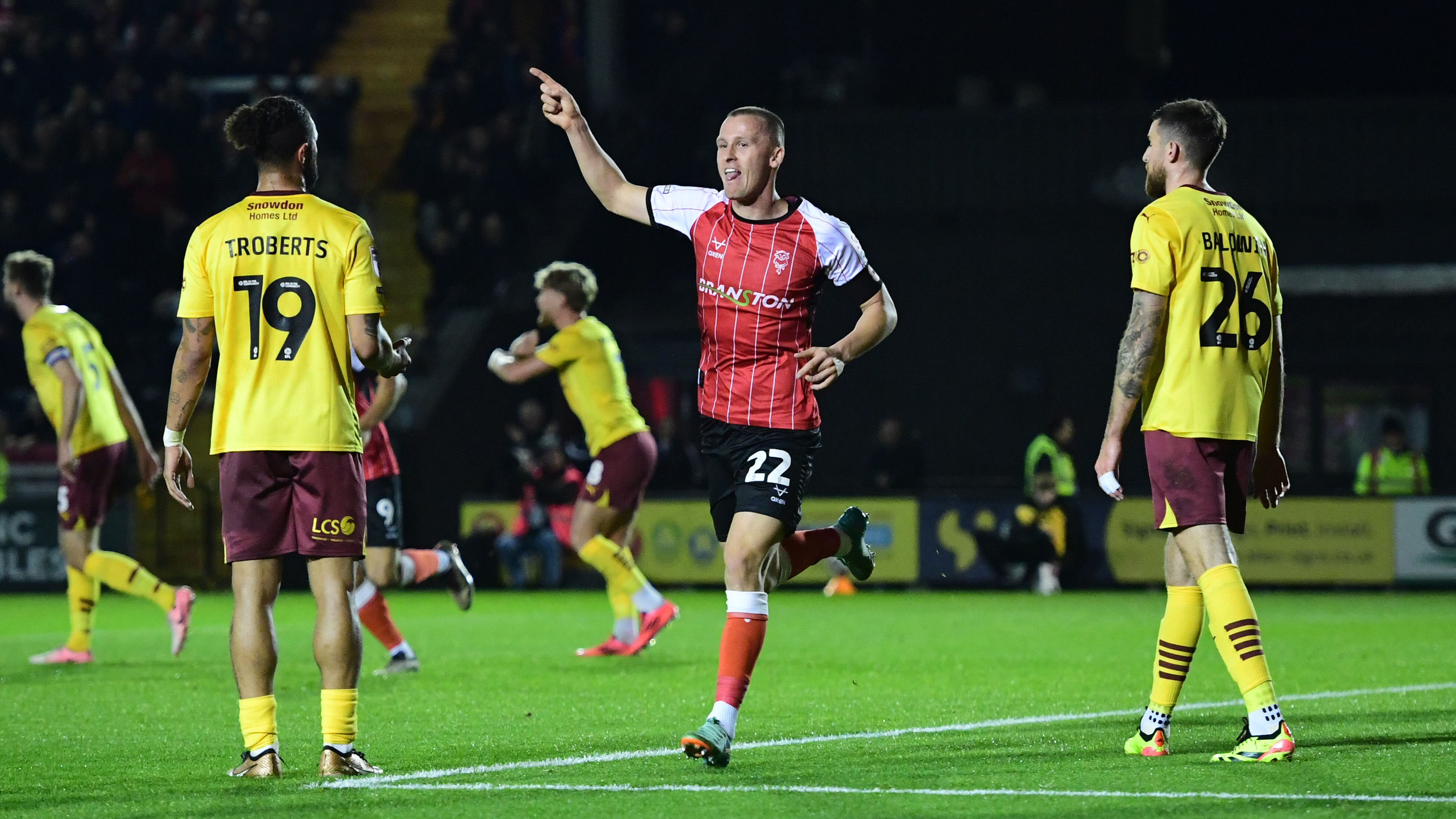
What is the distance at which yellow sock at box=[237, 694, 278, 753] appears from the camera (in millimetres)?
6605

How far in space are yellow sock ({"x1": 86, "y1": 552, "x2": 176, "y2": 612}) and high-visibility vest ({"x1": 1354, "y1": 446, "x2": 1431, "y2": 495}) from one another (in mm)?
12781

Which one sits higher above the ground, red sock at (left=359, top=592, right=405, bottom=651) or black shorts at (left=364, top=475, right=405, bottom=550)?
black shorts at (left=364, top=475, right=405, bottom=550)

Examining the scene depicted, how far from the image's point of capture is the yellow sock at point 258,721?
6605 millimetres

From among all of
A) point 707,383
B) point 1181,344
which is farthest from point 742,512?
point 1181,344

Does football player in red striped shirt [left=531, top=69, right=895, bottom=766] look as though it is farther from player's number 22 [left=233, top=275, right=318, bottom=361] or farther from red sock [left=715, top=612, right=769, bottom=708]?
player's number 22 [left=233, top=275, right=318, bottom=361]

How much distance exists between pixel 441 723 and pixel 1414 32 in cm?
2156

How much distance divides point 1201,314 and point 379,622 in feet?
18.6

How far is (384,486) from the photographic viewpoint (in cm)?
1148

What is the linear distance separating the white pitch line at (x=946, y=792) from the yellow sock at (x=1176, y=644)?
1035 millimetres

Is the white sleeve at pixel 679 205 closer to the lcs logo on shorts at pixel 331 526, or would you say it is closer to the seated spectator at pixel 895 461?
the lcs logo on shorts at pixel 331 526

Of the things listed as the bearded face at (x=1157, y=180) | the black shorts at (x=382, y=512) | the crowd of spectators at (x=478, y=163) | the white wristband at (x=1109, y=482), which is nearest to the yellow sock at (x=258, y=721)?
the white wristband at (x=1109, y=482)

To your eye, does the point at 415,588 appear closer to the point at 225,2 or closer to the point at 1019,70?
the point at 225,2

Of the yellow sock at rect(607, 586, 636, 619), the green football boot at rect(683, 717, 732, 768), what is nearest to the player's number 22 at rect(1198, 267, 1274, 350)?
the green football boot at rect(683, 717, 732, 768)

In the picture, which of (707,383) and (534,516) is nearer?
(707,383)
